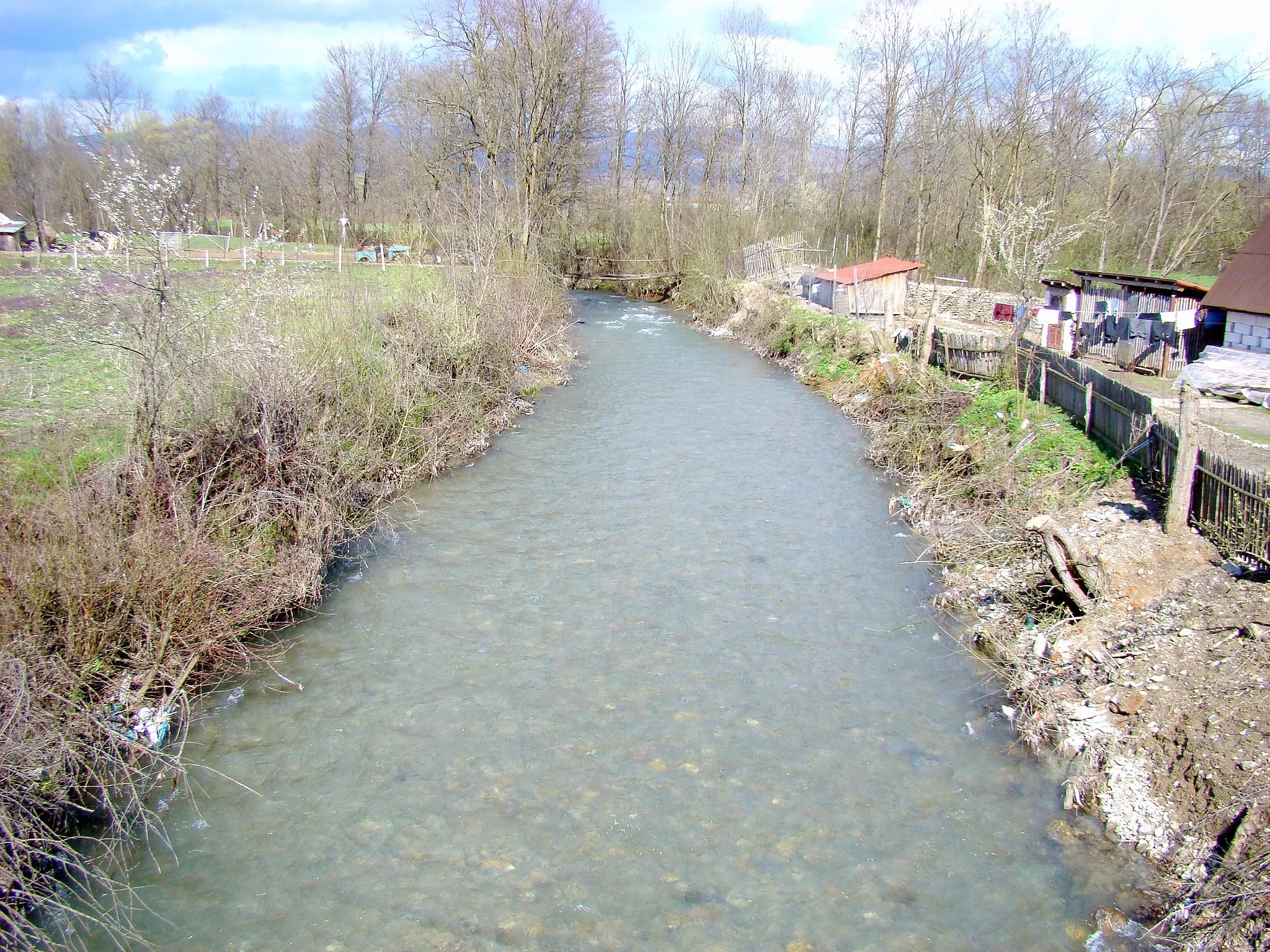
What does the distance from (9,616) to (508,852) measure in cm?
404

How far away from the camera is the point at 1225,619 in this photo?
22.9 ft

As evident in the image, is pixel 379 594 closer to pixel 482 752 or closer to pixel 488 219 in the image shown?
pixel 482 752

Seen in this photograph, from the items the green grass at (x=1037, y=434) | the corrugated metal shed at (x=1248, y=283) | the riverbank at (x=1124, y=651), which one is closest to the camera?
the riverbank at (x=1124, y=651)

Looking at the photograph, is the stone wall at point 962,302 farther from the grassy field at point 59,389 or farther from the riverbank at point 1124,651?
the grassy field at point 59,389

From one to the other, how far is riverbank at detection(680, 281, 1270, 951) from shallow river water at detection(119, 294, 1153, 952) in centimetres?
42

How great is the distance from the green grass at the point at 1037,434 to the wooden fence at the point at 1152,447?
0.24 meters

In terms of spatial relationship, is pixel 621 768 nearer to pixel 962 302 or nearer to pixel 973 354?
pixel 973 354

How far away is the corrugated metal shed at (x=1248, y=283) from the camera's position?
15.3m

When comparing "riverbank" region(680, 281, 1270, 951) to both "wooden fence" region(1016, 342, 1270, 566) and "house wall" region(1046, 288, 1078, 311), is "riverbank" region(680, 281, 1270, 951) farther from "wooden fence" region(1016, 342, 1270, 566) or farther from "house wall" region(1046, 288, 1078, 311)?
"house wall" region(1046, 288, 1078, 311)

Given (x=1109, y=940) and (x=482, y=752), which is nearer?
(x=1109, y=940)

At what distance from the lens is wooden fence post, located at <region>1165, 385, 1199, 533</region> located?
27.1ft

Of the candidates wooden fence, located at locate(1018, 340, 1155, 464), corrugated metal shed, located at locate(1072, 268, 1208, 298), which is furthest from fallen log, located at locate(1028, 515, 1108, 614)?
corrugated metal shed, located at locate(1072, 268, 1208, 298)

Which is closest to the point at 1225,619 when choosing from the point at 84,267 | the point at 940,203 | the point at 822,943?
the point at 822,943

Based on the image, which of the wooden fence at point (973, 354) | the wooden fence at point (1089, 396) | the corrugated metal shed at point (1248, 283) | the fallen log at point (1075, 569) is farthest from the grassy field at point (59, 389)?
the corrugated metal shed at point (1248, 283)
